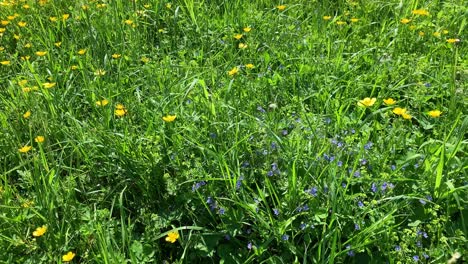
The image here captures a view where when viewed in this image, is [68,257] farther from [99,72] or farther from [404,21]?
[404,21]

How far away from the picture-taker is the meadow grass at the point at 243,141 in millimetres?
1628

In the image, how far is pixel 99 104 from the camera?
2111 mm

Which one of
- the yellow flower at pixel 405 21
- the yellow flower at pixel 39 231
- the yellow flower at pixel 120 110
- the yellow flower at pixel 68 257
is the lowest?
the yellow flower at pixel 68 257

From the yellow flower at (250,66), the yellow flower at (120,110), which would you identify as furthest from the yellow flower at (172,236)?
the yellow flower at (250,66)

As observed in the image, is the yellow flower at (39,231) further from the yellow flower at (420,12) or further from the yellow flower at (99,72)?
the yellow flower at (420,12)

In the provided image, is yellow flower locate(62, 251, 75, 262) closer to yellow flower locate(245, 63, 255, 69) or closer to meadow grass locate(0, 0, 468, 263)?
meadow grass locate(0, 0, 468, 263)

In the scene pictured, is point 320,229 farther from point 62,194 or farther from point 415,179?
point 62,194

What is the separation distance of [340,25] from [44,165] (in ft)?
5.80

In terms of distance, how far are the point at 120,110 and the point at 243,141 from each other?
1.92 ft

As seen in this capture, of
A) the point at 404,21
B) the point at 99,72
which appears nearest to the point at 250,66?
the point at 99,72

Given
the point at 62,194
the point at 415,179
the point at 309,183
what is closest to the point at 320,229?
the point at 309,183

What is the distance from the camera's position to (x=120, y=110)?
2.07 m

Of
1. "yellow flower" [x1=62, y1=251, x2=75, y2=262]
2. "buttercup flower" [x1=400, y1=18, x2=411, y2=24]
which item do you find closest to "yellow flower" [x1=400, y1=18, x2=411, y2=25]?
"buttercup flower" [x1=400, y1=18, x2=411, y2=24]

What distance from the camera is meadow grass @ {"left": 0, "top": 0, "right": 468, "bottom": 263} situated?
163 cm
